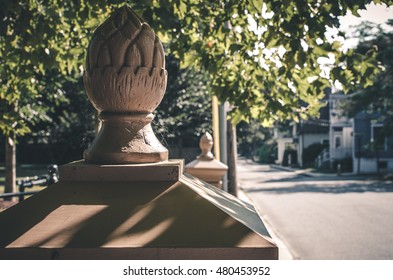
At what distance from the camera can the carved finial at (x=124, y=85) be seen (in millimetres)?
1151

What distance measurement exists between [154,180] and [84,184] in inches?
8.5

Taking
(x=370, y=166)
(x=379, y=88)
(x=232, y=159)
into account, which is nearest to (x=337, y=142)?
(x=370, y=166)

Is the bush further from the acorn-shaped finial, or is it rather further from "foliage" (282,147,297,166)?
the acorn-shaped finial

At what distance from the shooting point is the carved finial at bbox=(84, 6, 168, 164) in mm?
1151

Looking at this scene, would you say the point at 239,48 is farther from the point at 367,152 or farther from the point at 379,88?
the point at 367,152

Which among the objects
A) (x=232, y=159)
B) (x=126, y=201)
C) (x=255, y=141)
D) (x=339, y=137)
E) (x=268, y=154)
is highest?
(x=339, y=137)

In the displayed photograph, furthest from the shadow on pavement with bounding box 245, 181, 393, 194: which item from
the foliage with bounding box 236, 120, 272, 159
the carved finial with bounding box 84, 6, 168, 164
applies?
the foliage with bounding box 236, 120, 272, 159

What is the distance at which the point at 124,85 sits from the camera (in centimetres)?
115

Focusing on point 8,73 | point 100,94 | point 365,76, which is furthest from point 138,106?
point 8,73

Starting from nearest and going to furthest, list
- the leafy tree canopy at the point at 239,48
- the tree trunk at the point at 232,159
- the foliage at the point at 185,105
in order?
the leafy tree canopy at the point at 239,48, the tree trunk at the point at 232,159, the foliage at the point at 185,105

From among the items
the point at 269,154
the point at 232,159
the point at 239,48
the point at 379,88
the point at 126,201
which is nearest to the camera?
the point at 126,201

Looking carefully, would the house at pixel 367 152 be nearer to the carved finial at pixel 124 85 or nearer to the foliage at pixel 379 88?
the foliage at pixel 379 88

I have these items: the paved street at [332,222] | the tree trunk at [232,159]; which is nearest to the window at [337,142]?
the paved street at [332,222]

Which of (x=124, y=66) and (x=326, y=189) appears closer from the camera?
(x=124, y=66)
